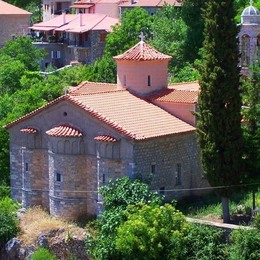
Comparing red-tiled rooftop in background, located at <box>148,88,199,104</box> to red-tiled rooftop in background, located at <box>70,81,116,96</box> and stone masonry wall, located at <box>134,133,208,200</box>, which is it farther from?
red-tiled rooftop in background, located at <box>70,81,116,96</box>

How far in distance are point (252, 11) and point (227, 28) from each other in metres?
7.56

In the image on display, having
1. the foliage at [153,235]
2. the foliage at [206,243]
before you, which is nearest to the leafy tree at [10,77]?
the foliage at [153,235]

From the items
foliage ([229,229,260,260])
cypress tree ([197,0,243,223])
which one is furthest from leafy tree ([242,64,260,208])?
foliage ([229,229,260,260])

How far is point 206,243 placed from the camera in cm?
3719

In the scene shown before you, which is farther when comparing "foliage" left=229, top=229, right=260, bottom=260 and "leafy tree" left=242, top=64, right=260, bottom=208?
"leafy tree" left=242, top=64, right=260, bottom=208

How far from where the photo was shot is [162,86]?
46219 millimetres

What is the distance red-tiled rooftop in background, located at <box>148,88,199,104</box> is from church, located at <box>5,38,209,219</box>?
0.04 metres

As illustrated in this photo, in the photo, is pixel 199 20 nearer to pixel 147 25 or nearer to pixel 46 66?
pixel 147 25

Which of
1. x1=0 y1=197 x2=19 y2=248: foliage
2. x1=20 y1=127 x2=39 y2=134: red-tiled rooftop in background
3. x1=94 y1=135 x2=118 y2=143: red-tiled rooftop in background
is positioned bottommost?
x1=0 y1=197 x2=19 y2=248: foliage

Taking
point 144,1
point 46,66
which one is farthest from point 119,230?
point 144,1

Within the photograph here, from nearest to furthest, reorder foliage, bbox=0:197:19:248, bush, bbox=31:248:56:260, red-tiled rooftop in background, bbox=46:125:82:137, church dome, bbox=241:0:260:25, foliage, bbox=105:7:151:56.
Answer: bush, bbox=31:248:56:260 → red-tiled rooftop in background, bbox=46:125:82:137 → foliage, bbox=0:197:19:248 → church dome, bbox=241:0:260:25 → foliage, bbox=105:7:151:56

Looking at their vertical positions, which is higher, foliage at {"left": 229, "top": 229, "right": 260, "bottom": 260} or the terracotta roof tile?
the terracotta roof tile

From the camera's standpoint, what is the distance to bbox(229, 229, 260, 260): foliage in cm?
3569

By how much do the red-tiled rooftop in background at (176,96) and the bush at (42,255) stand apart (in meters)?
8.38
